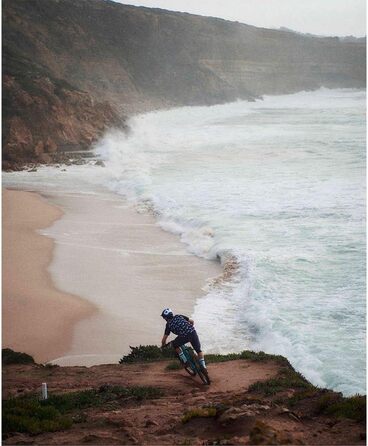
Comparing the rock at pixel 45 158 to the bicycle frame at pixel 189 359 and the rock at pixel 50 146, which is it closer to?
the rock at pixel 50 146

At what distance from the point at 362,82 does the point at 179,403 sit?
138 meters

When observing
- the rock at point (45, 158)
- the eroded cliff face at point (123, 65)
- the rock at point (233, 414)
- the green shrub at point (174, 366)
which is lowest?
the green shrub at point (174, 366)

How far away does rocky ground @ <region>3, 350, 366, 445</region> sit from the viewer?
262 inches

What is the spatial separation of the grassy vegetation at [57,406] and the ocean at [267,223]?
3.46 meters

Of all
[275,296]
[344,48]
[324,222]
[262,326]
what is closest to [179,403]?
[262,326]

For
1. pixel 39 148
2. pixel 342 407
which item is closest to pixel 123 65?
pixel 39 148

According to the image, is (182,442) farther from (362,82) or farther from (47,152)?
(362,82)

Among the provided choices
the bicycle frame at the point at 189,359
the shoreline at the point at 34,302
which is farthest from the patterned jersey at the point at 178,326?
the shoreline at the point at 34,302

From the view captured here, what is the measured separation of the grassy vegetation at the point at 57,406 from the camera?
278 inches

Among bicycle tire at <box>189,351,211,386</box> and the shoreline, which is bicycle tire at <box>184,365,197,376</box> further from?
the shoreline

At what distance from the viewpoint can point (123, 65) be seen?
95.7 m

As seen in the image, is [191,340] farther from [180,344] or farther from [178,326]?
[178,326]

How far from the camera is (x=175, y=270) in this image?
648 inches

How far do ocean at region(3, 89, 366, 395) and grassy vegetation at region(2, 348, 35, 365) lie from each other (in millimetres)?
3438
